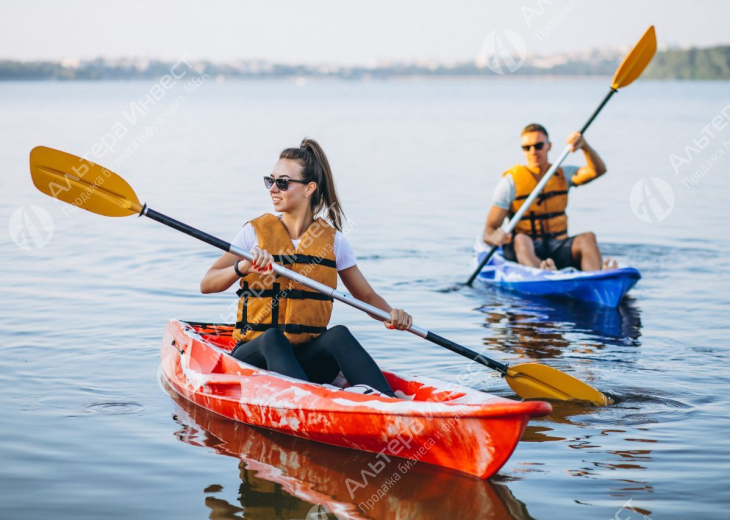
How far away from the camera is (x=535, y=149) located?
26.8 feet

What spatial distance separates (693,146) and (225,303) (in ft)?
67.0

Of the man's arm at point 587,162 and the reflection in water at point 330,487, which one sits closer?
the reflection in water at point 330,487

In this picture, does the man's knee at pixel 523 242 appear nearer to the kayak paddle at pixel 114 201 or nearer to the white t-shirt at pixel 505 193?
the white t-shirt at pixel 505 193

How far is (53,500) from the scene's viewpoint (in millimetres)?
3934

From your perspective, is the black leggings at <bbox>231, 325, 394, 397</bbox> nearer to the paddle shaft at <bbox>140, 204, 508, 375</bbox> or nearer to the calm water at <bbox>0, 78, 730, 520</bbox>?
the paddle shaft at <bbox>140, 204, 508, 375</bbox>

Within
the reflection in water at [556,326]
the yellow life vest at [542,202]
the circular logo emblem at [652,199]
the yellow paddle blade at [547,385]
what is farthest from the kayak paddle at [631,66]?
the circular logo emblem at [652,199]

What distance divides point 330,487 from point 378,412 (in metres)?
0.38

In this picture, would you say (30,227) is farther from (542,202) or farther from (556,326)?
(556,326)

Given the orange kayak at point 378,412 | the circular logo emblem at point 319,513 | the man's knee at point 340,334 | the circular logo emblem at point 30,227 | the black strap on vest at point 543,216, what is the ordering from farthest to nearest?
1. the circular logo emblem at point 30,227
2. the black strap on vest at point 543,216
3. the man's knee at point 340,334
4. the orange kayak at point 378,412
5. the circular logo emblem at point 319,513

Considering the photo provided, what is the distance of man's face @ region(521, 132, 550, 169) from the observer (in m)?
8.15

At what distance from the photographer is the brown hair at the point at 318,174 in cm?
472

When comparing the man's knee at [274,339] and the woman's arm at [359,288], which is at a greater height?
the woman's arm at [359,288]

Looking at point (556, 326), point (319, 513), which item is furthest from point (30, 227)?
point (319, 513)

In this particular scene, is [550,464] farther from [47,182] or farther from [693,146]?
[693,146]
